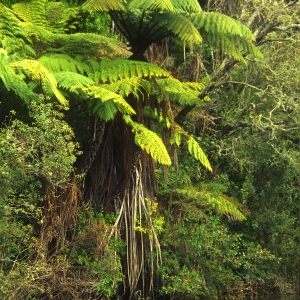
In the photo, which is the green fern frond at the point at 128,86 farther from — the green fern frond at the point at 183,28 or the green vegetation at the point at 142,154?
the green fern frond at the point at 183,28

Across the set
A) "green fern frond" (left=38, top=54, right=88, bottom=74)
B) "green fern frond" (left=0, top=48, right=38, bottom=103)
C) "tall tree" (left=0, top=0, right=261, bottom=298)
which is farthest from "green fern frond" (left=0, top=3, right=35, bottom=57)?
"green fern frond" (left=0, top=48, right=38, bottom=103)

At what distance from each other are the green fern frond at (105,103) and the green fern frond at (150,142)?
1.53 ft

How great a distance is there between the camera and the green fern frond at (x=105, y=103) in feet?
33.7

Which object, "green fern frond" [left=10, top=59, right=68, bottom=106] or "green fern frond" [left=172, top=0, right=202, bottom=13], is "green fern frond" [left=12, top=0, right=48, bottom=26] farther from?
"green fern frond" [left=172, top=0, right=202, bottom=13]

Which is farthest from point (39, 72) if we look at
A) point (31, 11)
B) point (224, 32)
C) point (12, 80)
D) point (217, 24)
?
point (224, 32)

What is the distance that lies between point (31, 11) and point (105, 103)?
217 centimetres

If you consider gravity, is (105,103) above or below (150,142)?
above

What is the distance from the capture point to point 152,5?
1053 centimetres

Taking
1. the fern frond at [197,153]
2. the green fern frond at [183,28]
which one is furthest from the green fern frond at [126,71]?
the fern frond at [197,153]

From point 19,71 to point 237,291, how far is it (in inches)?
271

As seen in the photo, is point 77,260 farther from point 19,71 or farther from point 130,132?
point 19,71

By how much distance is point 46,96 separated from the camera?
33.5 feet

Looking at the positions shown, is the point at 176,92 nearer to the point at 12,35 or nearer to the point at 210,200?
the point at 210,200

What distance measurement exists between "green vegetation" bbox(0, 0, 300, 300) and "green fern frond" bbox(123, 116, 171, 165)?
22 millimetres
